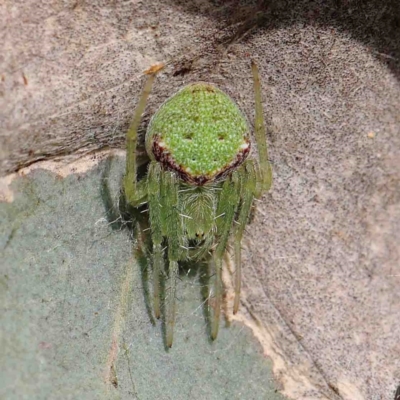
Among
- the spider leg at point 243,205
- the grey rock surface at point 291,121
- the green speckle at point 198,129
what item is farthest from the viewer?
the spider leg at point 243,205

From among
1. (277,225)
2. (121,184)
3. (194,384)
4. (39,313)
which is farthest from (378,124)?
(39,313)

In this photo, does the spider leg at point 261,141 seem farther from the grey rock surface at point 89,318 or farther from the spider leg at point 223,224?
the grey rock surface at point 89,318

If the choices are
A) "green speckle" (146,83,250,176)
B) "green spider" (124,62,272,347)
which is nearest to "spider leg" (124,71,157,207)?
"green spider" (124,62,272,347)

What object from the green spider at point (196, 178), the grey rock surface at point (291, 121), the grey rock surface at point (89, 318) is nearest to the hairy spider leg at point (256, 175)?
the green spider at point (196, 178)

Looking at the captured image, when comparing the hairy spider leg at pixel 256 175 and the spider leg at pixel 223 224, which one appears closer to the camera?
the hairy spider leg at pixel 256 175

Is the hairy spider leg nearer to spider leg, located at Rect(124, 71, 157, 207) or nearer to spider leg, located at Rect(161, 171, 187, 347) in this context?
spider leg, located at Rect(161, 171, 187, 347)

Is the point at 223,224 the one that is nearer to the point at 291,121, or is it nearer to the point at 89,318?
the point at 291,121

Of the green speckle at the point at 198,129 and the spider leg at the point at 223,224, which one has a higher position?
the green speckle at the point at 198,129
